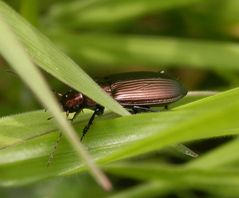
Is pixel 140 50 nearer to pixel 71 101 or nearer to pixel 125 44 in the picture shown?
pixel 125 44

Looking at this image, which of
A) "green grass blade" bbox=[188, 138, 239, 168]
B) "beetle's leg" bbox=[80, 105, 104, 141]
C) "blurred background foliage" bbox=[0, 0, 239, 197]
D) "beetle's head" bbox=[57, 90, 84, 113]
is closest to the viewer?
"beetle's leg" bbox=[80, 105, 104, 141]

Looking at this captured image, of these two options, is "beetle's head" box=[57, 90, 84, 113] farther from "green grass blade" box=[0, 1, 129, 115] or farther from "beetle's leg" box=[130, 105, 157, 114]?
"green grass blade" box=[0, 1, 129, 115]

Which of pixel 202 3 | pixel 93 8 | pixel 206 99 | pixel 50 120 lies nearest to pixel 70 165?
pixel 50 120

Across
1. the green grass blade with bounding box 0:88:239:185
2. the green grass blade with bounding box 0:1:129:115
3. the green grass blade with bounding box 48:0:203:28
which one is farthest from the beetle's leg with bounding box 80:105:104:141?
the green grass blade with bounding box 48:0:203:28

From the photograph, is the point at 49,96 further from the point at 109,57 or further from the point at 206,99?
the point at 109,57

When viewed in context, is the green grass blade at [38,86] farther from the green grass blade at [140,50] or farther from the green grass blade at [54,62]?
the green grass blade at [140,50]

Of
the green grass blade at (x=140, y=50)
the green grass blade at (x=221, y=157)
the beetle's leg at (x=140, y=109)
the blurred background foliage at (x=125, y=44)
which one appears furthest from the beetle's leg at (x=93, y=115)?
the green grass blade at (x=140, y=50)
